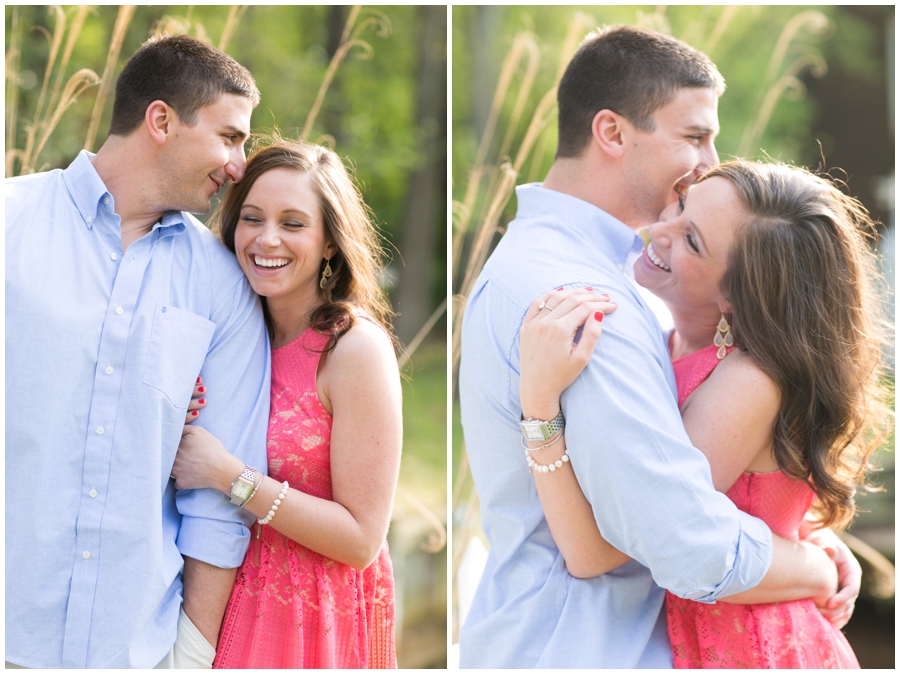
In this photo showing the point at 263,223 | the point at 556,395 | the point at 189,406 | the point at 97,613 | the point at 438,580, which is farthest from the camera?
the point at 438,580

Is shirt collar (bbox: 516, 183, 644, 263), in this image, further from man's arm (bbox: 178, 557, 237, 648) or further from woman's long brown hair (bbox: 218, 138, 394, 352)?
man's arm (bbox: 178, 557, 237, 648)

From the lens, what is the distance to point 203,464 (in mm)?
1902

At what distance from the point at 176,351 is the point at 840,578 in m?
1.88

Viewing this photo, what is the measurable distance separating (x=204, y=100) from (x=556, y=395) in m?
1.25

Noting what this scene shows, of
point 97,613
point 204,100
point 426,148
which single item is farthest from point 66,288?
point 426,148

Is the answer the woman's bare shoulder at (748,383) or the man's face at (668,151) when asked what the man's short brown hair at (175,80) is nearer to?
the man's face at (668,151)

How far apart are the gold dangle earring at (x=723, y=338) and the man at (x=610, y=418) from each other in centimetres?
16

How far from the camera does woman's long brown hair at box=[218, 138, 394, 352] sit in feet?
7.16

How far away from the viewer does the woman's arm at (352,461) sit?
195 cm

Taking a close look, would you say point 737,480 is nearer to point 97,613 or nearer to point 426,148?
point 97,613

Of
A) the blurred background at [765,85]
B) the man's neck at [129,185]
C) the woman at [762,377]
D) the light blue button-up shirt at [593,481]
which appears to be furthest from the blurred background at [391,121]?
the woman at [762,377]

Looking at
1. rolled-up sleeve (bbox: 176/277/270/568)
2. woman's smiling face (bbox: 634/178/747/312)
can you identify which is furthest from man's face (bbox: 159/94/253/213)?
woman's smiling face (bbox: 634/178/747/312)

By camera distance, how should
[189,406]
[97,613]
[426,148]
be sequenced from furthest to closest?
[426,148], [189,406], [97,613]

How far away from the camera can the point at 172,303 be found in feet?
6.53
